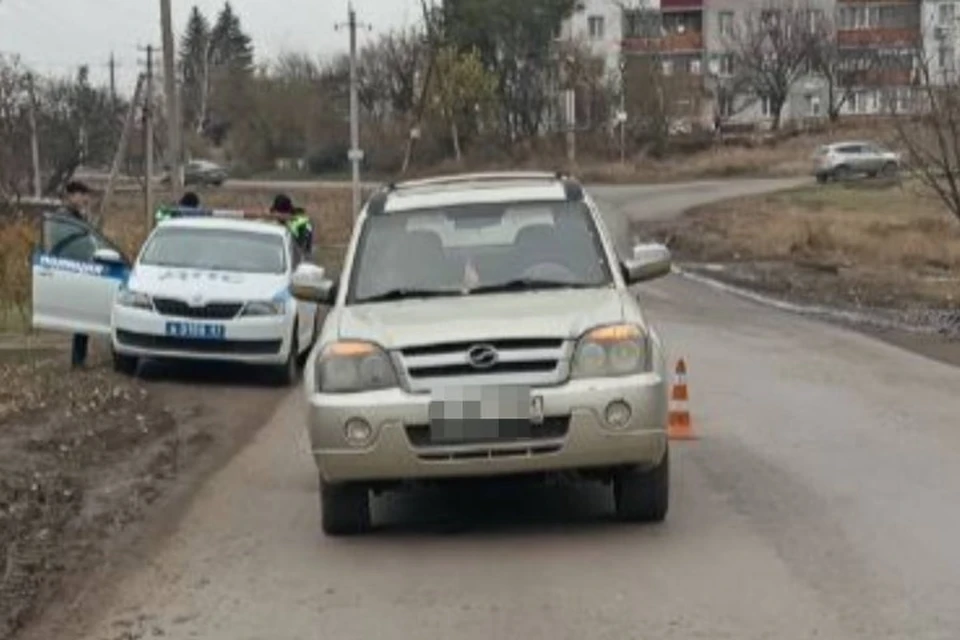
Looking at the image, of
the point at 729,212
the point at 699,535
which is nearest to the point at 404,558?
the point at 699,535

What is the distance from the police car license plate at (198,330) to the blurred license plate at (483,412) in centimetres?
838

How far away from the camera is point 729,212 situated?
167ft

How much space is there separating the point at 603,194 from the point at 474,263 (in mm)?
58179

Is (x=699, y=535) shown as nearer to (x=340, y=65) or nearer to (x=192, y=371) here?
(x=192, y=371)

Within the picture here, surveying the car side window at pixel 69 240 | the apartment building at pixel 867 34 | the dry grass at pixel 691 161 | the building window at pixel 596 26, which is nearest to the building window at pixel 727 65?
the apartment building at pixel 867 34

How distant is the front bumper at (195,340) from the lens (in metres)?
16.7

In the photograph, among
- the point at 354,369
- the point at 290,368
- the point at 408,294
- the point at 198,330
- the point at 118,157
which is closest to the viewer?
the point at 354,369

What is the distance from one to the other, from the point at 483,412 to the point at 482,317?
21.4 inches

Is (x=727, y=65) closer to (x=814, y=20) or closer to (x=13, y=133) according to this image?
(x=814, y=20)

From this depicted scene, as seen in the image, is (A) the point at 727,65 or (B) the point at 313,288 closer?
(B) the point at 313,288

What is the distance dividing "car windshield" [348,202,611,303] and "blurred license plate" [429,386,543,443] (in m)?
1.09

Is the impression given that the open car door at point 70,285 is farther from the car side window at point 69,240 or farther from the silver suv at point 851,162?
the silver suv at point 851,162

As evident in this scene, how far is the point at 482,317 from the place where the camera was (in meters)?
8.88

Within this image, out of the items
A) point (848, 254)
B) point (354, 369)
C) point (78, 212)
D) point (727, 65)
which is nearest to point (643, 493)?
point (354, 369)
